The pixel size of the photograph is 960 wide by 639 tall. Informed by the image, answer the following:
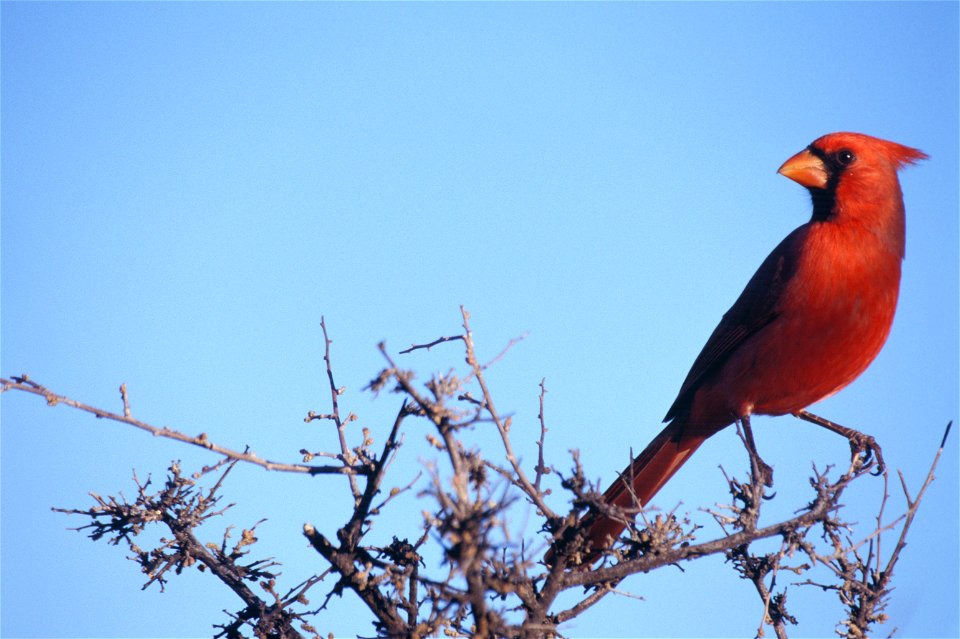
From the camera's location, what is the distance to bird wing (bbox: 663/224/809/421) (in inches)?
150

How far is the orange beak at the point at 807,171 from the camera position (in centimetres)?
405

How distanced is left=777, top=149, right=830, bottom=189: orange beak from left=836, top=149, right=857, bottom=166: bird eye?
8 centimetres

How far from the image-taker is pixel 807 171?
4.07 m

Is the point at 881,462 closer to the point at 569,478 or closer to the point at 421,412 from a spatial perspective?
the point at 569,478

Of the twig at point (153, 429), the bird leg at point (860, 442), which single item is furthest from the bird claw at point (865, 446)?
the twig at point (153, 429)

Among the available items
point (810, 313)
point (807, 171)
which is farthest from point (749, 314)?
point (807, 171)

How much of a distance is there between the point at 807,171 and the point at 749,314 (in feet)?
2.45

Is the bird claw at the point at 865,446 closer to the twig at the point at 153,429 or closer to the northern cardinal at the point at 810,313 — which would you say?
the northern cardinal at the point at 810,313

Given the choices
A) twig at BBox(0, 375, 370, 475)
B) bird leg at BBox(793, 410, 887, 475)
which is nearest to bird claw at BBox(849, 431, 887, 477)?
bird leg at BBox(793, 410, 887, 475)

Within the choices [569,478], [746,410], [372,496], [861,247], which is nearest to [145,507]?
[372,496]

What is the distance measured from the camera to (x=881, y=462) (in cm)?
386

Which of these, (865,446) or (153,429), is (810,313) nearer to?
(865,446)

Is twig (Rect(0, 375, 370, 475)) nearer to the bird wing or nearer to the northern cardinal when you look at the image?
the northern cardinal

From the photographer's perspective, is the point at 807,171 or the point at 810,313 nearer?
the point at 810,313
